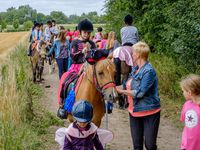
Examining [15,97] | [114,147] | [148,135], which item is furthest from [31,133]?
[148,135]

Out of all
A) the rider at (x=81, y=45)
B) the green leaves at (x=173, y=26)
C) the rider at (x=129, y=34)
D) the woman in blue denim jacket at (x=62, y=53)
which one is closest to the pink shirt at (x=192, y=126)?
the rider at (x=81, y=45)

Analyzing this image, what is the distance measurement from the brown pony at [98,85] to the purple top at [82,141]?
4.57ft

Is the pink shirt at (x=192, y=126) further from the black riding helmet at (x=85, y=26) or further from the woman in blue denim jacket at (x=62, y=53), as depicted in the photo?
the woman in blue denim jacket at (x=62, y=53)

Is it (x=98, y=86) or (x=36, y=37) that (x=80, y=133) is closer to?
(x=98, y=86)

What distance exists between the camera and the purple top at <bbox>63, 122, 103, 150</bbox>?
4.41m

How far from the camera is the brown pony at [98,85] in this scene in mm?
5980

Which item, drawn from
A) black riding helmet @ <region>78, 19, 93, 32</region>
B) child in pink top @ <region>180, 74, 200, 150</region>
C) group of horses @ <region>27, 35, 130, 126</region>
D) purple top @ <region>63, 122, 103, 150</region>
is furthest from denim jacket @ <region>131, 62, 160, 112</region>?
black riding helmet @ <region>78, 19, 93, 32</region>

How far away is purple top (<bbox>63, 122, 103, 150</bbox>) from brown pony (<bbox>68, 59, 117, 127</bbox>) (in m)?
1.39

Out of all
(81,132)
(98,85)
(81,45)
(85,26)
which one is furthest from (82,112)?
(85,26)

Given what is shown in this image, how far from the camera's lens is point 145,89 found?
559 cm

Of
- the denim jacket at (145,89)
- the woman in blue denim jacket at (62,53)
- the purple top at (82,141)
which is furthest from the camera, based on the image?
the woman in blue denim jacket at (62,53)

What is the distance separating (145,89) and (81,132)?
5.01 feet

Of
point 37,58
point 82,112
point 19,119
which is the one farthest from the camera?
point 37,58

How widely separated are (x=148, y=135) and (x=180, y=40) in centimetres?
456
